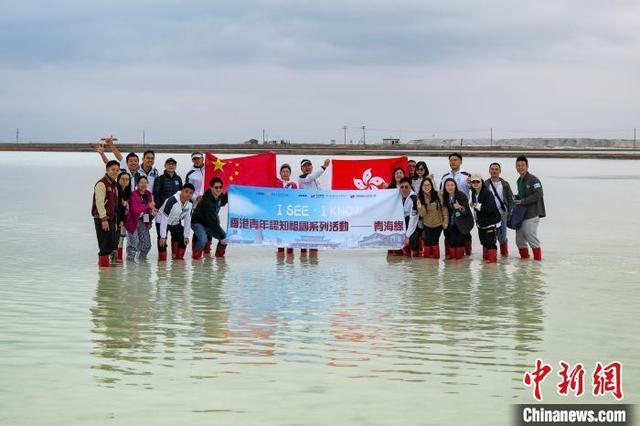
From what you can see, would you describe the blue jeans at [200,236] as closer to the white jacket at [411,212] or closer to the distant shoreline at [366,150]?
the white jacket at [411,212]

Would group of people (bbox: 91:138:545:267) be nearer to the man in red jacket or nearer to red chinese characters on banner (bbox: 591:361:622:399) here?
the man in red jacket

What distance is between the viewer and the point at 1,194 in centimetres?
3347

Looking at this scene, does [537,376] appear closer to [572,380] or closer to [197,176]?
[572,380]

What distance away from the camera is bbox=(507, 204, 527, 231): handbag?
14273 millimetres

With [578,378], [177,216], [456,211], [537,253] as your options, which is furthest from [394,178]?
[578,378]

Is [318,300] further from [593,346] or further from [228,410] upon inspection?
[228,410]

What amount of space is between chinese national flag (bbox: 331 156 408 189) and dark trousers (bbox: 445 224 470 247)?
4.38ft

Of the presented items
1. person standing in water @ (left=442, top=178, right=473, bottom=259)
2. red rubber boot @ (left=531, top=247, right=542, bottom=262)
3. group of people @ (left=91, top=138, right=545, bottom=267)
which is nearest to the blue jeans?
group of people @ (left=91, top=138, right=545, bottom=267)

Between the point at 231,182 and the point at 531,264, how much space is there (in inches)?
187

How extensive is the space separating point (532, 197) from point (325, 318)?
548 cm

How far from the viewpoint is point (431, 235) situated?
14.6 m

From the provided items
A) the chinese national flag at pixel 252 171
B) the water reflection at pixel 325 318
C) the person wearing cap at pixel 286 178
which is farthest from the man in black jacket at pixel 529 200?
the chinese national flag at pixel 252 171

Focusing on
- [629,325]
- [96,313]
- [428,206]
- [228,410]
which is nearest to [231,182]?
[428,206]

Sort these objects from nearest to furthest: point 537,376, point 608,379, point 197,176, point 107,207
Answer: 1. point 608,379
2. point 537,376
3. point 107,207
4. point 197,176
